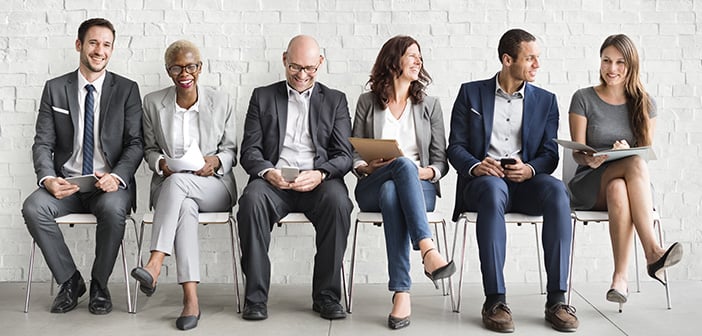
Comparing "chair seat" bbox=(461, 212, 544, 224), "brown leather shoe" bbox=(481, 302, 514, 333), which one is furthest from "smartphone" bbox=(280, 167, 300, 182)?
"brown leather shoe" bbox=(481, 302, 514, 333)

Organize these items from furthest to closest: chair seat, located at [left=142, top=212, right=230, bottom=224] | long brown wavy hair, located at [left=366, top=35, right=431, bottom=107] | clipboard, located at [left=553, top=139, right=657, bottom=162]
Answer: long brown wavy hair, located at [left=366, top=35, right=431, bottom=107]
chair seat, located at [left=142, top=212, right=230, bottom=224]
clipboard, located at [left=553, top=139, right=657, bottom=162]

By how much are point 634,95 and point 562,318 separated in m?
1.24

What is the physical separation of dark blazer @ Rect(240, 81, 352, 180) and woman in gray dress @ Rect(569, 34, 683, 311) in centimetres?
119

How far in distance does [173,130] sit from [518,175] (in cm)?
179

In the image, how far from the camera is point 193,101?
13.9 ft

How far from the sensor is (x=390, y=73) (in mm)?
4117

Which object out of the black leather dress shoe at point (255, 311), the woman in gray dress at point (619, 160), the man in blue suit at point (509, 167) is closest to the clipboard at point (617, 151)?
the woman in gray dress at point (619, 160)

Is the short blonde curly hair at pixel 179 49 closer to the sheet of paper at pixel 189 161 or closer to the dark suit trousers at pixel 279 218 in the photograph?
the sheet of paper at pixel 189 161

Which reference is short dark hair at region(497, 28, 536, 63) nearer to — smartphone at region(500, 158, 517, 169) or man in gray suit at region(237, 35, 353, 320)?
smartphone at region(500, 158, 517, 169)

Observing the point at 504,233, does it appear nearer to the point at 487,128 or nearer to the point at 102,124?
the point at 487,128

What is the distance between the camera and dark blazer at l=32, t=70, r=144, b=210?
13.6 ft

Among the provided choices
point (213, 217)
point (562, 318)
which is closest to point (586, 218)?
point (562, 318)

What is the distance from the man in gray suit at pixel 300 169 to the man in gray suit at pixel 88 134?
0.63m

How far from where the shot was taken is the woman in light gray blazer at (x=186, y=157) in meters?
3.72
